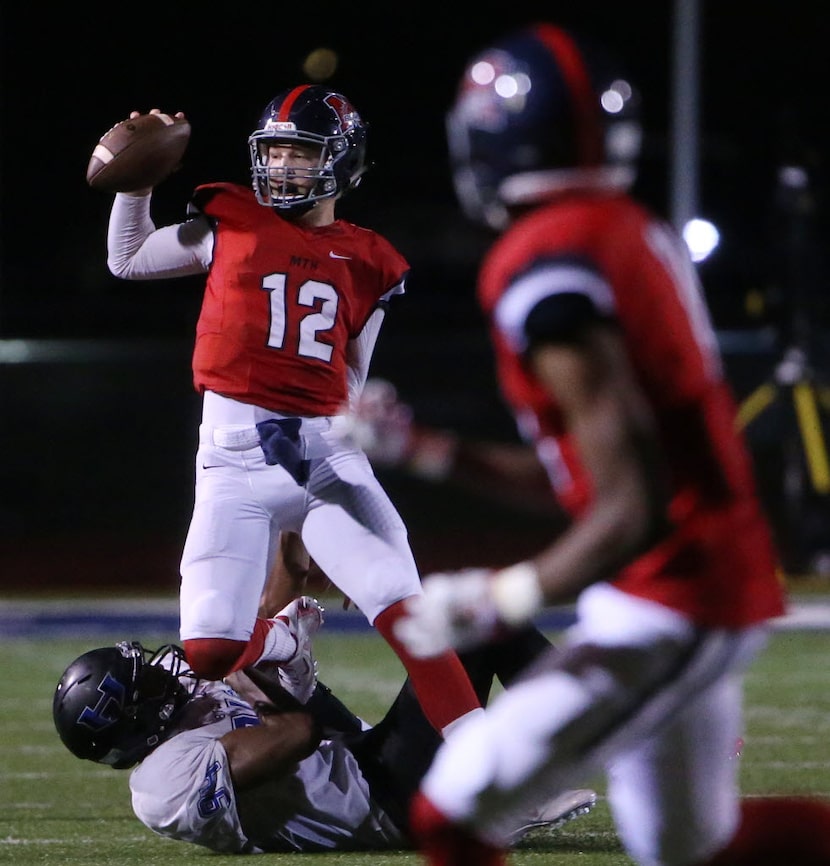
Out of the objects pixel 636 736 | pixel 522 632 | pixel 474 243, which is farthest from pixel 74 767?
pixel 474 243

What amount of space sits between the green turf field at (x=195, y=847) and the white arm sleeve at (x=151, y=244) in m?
1.38

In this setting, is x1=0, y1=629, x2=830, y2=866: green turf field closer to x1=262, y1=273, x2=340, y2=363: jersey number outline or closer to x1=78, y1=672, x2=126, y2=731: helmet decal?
x1=78, y1=672, x2=126, y2=731: helmet decal

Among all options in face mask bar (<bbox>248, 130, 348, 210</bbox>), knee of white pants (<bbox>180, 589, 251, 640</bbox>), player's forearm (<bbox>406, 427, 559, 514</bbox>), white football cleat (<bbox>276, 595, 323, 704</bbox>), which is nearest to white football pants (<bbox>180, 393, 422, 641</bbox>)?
knee of white pants (<bbox>180, 589, 251, 640</bbox>)

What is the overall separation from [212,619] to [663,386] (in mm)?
1882

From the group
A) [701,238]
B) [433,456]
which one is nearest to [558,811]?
[433,456]

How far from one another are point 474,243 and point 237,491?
53.3 feet

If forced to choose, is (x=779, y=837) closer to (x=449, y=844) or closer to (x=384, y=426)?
(x=449, y=844)

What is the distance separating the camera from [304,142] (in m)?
4.03

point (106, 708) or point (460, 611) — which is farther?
point (106, 708)

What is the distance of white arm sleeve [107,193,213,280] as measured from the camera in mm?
4109

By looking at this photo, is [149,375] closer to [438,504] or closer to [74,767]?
[438,504]

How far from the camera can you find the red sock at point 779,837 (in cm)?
221

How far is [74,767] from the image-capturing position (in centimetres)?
488

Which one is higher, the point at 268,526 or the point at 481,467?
the point at 481,467
